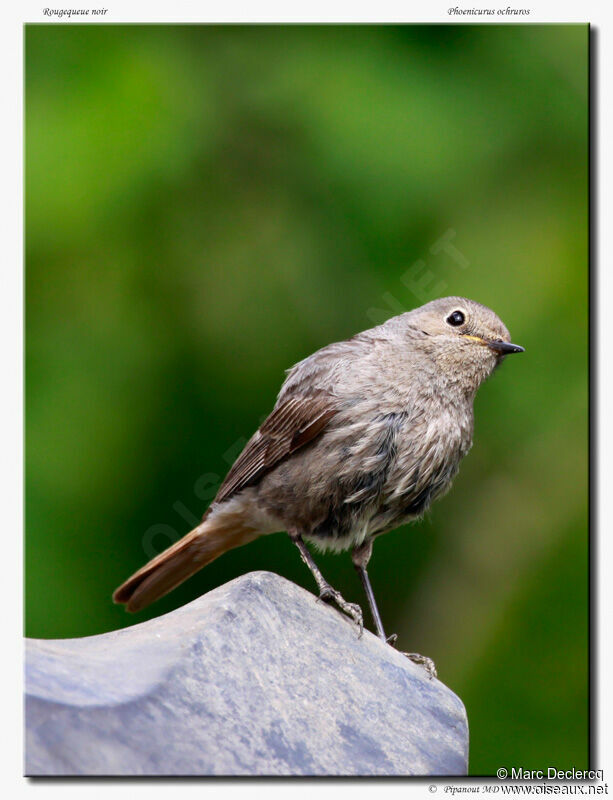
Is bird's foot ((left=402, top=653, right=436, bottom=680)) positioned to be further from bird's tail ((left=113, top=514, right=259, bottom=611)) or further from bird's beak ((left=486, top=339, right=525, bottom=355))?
bird's beak ((left=486, top=339, right=525, bottom=355))

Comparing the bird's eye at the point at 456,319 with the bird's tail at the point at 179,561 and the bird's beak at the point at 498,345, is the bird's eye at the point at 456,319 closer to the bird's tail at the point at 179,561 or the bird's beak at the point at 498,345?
the bird's beak at the point at 498,345

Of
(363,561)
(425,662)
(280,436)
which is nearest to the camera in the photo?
(425,662)

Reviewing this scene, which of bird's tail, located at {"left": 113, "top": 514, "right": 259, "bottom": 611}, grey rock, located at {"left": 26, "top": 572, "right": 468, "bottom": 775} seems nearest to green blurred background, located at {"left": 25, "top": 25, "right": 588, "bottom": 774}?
bird's tail, located at {"left": 113, "top": 514, "right": 259, "bottom": 611}

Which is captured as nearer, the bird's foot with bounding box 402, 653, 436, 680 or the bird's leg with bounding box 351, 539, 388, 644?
the bird's foot with bounding box 402, 653, 436, 680

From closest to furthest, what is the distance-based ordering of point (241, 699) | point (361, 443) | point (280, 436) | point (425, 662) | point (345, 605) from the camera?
1. point (241, 699)
2. point (345, 605)
3. point (361, 443)
4. point (425, 662)
5. point (280, 436)

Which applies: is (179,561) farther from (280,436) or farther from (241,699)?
(241,699)

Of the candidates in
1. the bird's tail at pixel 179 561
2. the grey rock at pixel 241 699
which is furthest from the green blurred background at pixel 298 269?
the grey rock at pixel 241 699

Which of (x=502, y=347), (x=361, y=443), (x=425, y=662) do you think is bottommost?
(x=425, y=662)

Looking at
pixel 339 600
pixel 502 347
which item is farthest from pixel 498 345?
pixel 339 600
